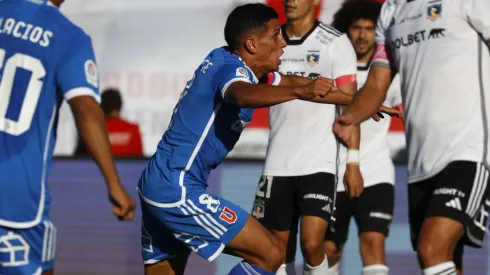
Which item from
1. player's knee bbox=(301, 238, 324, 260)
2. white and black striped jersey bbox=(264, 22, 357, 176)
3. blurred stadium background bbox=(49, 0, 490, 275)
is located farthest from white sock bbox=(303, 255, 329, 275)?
blurred stadium background bbox=(49, 0, 490, 275)

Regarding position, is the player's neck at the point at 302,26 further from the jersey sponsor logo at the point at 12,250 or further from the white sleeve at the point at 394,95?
the jersey sponsor logo at the point at 12,250

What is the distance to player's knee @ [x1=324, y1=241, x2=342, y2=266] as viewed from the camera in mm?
7064

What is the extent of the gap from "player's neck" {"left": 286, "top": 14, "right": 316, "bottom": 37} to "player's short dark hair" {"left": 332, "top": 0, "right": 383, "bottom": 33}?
110cm

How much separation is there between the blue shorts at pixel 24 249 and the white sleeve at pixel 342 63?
2976mm

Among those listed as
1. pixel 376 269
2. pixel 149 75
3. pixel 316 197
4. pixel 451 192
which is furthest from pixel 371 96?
pixel 149 75

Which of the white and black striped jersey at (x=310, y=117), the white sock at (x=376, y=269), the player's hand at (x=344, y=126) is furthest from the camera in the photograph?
the white sock at (x=376, y=269)

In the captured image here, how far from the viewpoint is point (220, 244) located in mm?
5102

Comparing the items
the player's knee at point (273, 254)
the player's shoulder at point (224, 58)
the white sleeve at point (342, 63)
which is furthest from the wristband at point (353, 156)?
the player's shoulder at point (224, 58)

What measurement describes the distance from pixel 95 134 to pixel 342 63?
296 cm

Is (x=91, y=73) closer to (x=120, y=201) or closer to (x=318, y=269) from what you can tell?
(x=120, y=201)

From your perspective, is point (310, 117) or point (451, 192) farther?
point (310, 117)

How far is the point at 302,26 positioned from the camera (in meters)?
6.78

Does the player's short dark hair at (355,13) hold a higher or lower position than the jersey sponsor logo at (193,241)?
higher

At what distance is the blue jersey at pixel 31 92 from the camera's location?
401 centimetres
